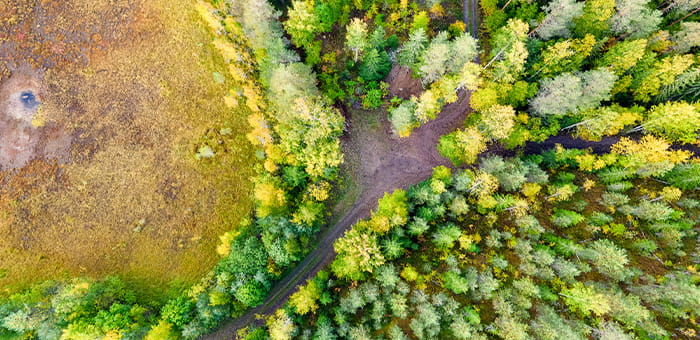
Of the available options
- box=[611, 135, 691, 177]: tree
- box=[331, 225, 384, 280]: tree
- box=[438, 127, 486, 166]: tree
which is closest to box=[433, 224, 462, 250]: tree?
box=[331, 225, 384, 280]: tree

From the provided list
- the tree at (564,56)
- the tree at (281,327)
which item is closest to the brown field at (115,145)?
the tree at (281,327)

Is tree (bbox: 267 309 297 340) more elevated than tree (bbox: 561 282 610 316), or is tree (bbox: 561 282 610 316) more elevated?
tree (bbox: 267 309 297 340)

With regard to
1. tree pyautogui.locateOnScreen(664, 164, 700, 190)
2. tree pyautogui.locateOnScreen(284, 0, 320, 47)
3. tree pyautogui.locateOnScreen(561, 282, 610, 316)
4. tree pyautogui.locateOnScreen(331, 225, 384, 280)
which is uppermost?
tree pyautogui.locateOnScreen(284, 0, 320, 47)

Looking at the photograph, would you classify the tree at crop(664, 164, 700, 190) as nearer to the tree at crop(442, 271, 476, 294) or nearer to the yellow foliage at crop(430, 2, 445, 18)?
the tree at crop(442, 271, 476, 294)

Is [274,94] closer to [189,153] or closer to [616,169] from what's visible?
[189,153]

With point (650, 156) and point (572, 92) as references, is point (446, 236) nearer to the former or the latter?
point (572, 92)

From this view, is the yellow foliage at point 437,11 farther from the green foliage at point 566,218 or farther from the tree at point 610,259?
the tree at point 610,259

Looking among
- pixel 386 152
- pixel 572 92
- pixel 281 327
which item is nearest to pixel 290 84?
pixel 386 152

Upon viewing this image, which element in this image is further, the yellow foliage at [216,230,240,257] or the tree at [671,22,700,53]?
the yellow foliage at [216,230,240,257]
